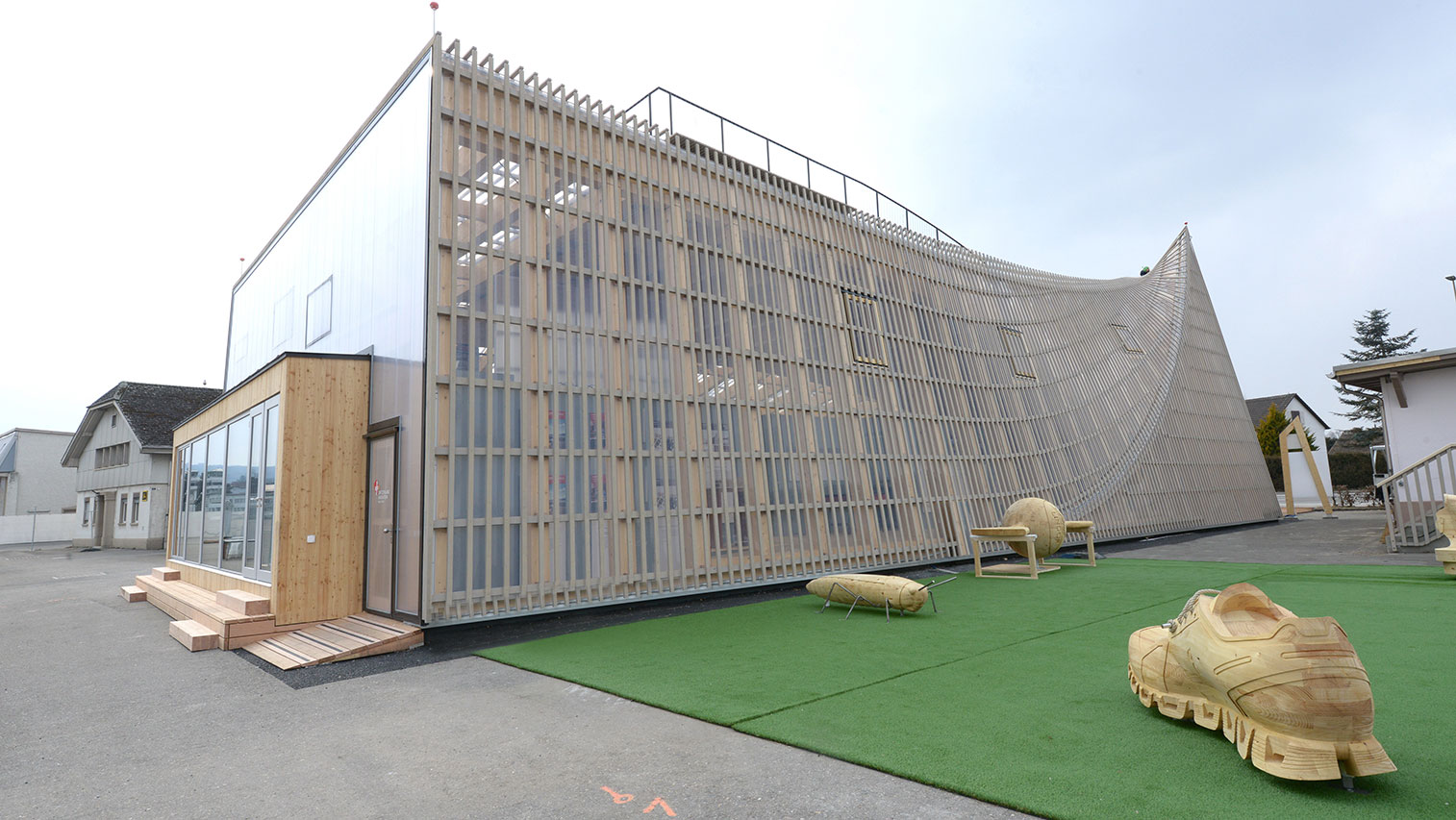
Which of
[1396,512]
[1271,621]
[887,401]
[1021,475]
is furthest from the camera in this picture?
[1021,475]

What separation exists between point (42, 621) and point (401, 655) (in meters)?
7.04

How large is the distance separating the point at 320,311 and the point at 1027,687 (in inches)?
446

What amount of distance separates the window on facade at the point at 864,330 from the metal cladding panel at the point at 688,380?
2.2 inches

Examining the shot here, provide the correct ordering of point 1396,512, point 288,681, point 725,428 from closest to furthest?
point 288,681 < point 725,428 < point 1396,512

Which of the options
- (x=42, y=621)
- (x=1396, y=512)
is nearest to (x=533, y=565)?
(x=42, y=621)

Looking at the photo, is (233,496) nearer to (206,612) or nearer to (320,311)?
(206,612)

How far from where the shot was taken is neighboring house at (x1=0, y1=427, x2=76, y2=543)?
38.6 meters

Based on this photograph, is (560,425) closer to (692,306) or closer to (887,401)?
(692,306)

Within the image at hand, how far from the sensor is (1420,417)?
1262 cm

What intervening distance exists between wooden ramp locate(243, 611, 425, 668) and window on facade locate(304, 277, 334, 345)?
4.97m

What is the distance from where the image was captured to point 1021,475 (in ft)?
48.1

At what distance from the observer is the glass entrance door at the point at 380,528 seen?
25.8 feet

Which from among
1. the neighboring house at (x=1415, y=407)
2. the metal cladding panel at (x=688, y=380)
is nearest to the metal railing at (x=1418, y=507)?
the neighboring house at (x=1415, y=407)

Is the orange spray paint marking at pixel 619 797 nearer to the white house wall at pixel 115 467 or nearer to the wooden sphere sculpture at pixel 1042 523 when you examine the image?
the wooden sphere sculpture at pixel 1042 523
